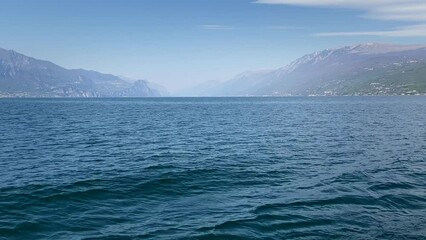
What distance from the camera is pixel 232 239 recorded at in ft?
64.7

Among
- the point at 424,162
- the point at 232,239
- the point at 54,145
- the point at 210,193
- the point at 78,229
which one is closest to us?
the point at 232,239

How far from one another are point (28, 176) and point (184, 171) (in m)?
15.3

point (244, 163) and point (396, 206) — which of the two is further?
point (244, 163)

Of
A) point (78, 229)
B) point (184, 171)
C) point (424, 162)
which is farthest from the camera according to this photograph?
point (424, 162)

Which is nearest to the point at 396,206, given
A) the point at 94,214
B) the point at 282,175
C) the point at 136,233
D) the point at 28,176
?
the point at 282,175

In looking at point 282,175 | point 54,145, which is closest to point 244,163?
point 282,175

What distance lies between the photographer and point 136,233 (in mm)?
20375

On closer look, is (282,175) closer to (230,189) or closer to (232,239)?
(230,189)

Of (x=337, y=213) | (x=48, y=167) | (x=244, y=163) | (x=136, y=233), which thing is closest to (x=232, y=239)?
(x=136, y=233)

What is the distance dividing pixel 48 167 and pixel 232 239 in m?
27.5

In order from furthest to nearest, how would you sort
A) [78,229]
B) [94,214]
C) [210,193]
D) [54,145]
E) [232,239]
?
[54,145], [210,193], [94,214], [78,229], [232,239]

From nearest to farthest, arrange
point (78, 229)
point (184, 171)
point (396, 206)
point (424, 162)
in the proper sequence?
point (78, 229) → point (396, 206) → point (184, 171) → point (424, 162)

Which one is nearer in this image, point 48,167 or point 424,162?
point 48,167

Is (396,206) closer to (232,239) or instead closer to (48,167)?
(232,239)
